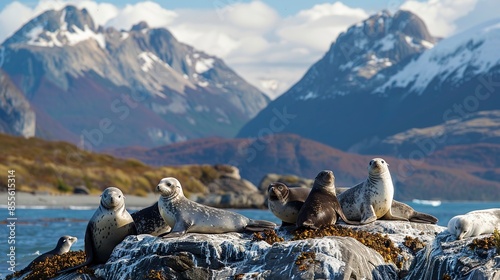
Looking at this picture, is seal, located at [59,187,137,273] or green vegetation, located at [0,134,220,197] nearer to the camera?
seal, located at [59,187,137,273]

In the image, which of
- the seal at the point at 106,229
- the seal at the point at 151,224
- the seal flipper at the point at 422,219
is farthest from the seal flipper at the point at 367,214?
the seal at the point at 106,229

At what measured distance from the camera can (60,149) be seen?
117062mm

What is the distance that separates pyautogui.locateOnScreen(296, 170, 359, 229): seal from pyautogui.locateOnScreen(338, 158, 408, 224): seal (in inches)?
24.9

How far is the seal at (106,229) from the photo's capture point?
17.9 meters

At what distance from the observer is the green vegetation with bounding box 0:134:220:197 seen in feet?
316

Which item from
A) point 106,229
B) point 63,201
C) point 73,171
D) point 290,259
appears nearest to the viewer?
point 290,259

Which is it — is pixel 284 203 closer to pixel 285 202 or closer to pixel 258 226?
pixel 285 202

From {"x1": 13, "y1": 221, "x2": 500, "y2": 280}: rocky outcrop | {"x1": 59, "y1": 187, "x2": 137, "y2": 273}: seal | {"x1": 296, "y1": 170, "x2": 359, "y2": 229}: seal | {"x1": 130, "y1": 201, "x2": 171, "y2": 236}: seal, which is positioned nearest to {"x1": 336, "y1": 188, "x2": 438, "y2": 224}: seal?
{"x1": 296, "y1": 170, "x2": 359, "y2": 229}: seal

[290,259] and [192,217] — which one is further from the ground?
[192,217]

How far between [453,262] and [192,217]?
16.0 feet

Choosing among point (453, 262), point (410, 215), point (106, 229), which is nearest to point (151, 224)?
point (106, 229)

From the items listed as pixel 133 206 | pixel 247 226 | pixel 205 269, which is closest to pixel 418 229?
pixel 247 226

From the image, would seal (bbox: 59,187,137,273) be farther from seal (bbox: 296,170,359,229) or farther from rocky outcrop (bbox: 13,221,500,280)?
seal (bbox: 296,170,359,229)

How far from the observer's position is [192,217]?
58.1ft
